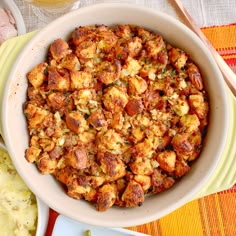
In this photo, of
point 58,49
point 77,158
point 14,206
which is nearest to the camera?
point 77,158

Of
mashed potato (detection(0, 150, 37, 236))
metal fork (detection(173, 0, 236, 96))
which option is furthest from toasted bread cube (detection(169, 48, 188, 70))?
mashed potato (detection(0, 150, 37, 236))

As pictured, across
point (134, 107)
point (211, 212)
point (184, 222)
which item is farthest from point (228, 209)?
point (134, 107)

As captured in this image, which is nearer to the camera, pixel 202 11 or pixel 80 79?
pixel 80 79

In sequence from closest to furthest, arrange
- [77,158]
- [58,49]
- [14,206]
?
[77,158]
[58,49]
[14,206]

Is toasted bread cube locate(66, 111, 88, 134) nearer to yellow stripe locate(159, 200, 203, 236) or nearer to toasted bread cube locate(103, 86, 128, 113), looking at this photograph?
toasted bread cube locate(103, 86, 128, 113)

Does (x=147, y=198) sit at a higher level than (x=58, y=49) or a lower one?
lower

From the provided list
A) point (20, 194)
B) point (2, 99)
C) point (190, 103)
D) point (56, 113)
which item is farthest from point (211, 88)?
point (20, 194)

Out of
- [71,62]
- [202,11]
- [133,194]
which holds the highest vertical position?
[71,62]

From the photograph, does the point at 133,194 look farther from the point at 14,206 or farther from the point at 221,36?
the point at 221,36

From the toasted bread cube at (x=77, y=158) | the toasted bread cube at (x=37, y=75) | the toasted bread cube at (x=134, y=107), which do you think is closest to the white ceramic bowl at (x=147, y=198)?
the toasted bread cube at (x=37, y=75)
